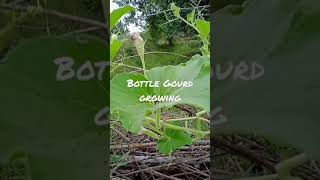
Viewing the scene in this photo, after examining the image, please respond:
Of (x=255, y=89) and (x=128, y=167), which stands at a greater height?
(x=255, y=89)

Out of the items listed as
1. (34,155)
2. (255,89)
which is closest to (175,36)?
(255,89)

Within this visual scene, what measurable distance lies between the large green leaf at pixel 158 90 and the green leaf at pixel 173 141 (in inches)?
1.9

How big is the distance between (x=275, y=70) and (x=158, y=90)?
6.0 inches

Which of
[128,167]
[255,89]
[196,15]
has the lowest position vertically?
[128,167]

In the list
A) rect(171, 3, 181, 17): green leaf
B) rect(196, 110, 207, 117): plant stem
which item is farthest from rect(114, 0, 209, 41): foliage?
rect(196, 110, 207, 117): plant stem

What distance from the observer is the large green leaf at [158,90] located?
2.11 ft

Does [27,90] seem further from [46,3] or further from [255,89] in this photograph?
[255,89]

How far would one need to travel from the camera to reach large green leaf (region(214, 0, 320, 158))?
0.61 meters

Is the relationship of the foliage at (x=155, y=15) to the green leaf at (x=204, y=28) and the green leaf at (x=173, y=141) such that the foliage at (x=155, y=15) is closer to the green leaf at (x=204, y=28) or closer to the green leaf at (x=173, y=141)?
the green leaf at (x=204, y=28)

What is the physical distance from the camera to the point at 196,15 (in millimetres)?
680

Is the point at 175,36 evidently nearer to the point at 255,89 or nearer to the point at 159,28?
the point at 159,28

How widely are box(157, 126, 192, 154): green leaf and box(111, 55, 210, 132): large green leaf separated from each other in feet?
0.16

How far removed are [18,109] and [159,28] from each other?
21cm

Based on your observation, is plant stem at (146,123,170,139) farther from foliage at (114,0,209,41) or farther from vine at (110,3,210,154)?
foliage at (114,0,209,41)
